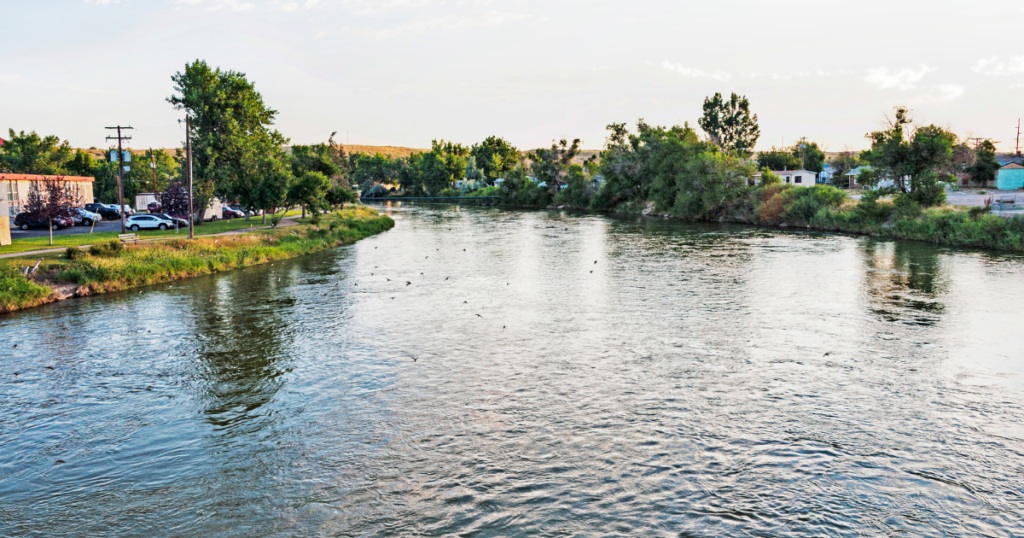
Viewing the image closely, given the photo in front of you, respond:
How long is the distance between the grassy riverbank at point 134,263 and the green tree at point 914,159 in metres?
45.7

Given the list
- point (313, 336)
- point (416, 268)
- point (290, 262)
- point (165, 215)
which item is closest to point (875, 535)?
point (313, 336)

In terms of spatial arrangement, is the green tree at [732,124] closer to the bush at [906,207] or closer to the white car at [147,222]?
the bush at [906,207]

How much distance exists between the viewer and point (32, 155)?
310 feet

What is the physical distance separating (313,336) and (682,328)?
43.3 feet

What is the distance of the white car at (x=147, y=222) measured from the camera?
53.3 m

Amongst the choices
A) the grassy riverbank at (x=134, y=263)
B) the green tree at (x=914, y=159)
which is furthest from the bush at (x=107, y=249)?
the green tree at (x=914, y=159)

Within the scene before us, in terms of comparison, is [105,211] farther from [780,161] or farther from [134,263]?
[780,161]

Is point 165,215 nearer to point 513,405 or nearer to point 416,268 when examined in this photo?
point 416,268

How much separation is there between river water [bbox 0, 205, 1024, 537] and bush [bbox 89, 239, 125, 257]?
4473 millimetres

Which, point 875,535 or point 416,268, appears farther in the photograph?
point 416,268

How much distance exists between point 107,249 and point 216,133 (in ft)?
Answer: 87.4

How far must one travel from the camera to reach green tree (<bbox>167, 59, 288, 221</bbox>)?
184 feet

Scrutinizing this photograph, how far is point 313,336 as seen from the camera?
2333 centimetres

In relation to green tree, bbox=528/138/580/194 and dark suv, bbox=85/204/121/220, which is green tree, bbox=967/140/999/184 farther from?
dark suv, bbox=85/204/121/220
